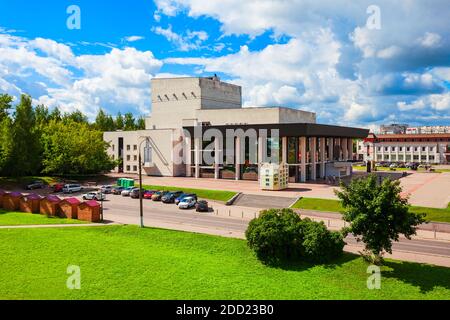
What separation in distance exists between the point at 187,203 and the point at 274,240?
2423cm

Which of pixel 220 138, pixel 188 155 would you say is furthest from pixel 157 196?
pixel 188 155

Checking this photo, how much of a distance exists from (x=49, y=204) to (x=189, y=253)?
24065 mm

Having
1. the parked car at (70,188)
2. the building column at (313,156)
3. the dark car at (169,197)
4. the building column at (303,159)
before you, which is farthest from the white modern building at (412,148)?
the parked car at (70,188)

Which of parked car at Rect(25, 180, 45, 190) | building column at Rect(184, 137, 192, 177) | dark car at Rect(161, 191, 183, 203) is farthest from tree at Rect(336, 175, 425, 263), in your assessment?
parked car at Rect(25, 180, 45, 190)

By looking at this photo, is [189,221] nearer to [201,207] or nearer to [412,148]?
[201,207]

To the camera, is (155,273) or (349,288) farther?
(155,273)

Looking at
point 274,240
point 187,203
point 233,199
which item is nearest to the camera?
point 274,240

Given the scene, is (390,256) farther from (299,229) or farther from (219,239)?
(219,239)

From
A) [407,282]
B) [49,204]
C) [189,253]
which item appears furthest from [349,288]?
[49,204]

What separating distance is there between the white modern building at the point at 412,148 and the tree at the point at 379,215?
113 meters

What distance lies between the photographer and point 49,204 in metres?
48.8

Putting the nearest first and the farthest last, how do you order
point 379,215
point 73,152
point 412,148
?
point 379,215 → point 73,152 → point 412,148

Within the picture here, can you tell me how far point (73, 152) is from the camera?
81.8 metres

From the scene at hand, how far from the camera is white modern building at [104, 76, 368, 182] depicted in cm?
7694
